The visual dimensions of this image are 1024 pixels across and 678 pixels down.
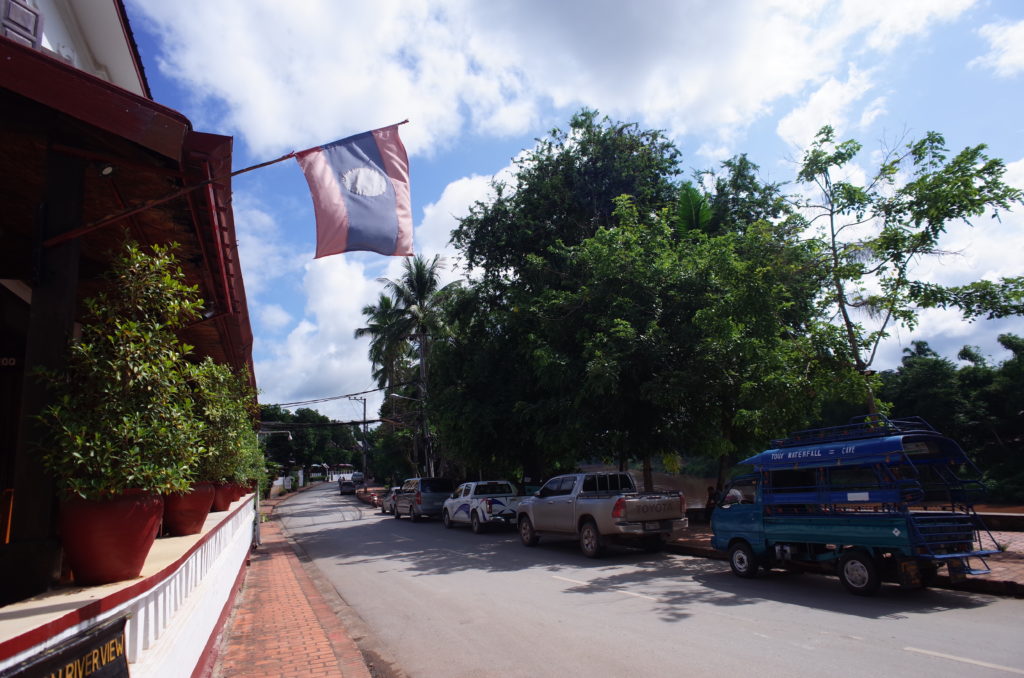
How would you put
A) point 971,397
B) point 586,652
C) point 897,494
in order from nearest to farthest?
point 586,652 → point 897,494 → point 971,397

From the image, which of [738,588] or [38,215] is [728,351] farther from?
[38,215]

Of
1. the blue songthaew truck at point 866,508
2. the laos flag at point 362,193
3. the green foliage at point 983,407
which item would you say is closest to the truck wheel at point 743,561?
the blue songthaew truck at point 866,508

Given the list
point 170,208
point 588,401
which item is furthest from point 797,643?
point 588,401

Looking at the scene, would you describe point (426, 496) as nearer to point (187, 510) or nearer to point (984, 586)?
point (984, 586)

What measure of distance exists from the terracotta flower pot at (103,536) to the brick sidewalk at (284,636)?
2.90 meters

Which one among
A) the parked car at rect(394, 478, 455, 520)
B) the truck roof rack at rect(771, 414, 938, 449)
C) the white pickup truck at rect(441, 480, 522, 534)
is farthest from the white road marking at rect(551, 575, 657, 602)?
the parked car at rect(394, 478, 455, 520)

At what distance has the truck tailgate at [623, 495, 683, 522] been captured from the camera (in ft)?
42.8

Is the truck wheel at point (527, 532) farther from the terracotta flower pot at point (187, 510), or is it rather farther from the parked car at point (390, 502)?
the parked car at point (390, 502)

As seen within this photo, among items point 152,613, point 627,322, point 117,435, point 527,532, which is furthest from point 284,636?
point 627,322

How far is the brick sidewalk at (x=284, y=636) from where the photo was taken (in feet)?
20.4

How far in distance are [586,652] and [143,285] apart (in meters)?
5.31

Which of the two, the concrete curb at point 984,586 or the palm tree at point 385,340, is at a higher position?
the palm tree at point 385,340

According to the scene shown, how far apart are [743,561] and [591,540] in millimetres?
3749

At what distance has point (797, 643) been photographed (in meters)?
6.52
